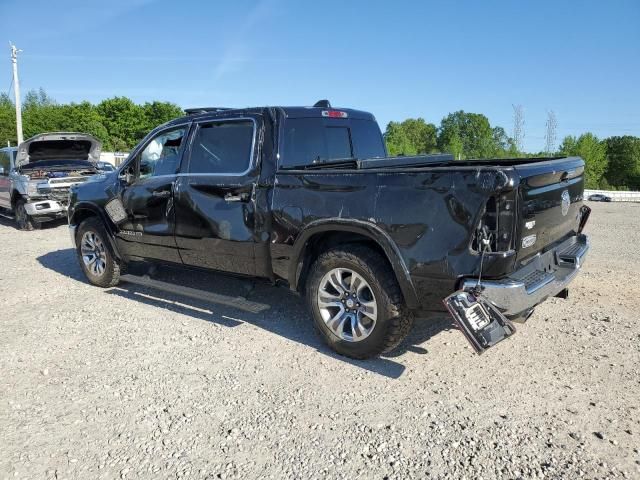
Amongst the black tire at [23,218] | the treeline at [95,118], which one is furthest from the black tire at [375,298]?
the treeline at [95,118]

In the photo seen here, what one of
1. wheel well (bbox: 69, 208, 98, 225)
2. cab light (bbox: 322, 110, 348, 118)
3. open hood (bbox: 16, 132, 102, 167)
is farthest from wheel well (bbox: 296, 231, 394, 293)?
open hood (bbox: 16, 132, 102, 167)

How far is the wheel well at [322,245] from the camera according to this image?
154 inches

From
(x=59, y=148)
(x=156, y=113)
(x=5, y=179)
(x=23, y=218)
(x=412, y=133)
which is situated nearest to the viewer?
(x=23, y=218)

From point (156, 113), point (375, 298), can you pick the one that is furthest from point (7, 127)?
point (375, 298)

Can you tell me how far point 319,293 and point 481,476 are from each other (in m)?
1.89

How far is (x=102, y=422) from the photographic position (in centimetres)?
325

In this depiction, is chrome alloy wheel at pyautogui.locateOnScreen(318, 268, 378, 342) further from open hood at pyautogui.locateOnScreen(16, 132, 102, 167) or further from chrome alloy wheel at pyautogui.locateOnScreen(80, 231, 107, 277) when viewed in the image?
open hood at pyautogui.locateOnScreen(16, 132, 102, 167)

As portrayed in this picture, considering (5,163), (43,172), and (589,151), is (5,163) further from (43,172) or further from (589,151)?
(589,151)

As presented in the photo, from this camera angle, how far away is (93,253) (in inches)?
251

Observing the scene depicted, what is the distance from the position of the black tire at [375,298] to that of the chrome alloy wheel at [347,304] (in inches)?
1.5

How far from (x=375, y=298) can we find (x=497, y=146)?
73.4 metres

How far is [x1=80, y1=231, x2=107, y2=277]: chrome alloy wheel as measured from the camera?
6.25 meters

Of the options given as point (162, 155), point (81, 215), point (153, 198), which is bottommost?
point (81, 215)

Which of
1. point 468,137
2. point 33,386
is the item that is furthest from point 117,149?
point 33,386
